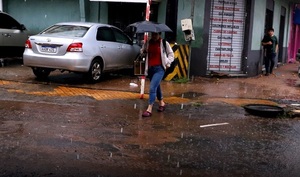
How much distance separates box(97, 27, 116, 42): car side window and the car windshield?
447 mm

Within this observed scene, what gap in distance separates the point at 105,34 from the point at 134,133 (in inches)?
217

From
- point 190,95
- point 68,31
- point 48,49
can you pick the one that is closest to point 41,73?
point 48,49

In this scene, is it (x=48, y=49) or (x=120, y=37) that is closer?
(x=48, y=49)

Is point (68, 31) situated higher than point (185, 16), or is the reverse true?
point (185, 16)

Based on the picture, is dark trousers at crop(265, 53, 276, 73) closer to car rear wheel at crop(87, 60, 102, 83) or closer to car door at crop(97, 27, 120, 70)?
car door at crop(97, 27, 120, 70)

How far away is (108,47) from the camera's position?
1153 cm

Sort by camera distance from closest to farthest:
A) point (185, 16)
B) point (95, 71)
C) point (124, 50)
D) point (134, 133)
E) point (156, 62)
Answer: point (134, 133) < point (156, 62) < point (95, 71) < point (124, 50) < point (185, 16)

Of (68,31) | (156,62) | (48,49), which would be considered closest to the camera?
(156,62)

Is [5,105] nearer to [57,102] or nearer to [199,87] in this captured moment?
[57,102]

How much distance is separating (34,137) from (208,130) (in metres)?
2.90

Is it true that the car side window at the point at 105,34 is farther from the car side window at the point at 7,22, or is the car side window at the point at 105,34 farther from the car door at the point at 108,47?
the car side window at the point at 7,22

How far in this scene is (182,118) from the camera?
8031 millimetres

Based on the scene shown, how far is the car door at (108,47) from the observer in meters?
11.3

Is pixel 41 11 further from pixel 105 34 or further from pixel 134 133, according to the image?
pixel 134 133
